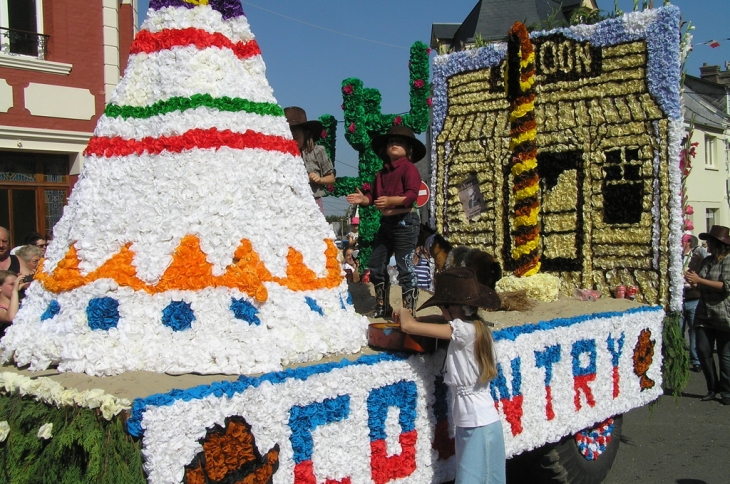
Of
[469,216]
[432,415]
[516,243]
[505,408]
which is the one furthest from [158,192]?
[469,216]

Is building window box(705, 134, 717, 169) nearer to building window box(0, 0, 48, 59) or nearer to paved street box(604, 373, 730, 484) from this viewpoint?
paved street box(604, 373, 730, 484)

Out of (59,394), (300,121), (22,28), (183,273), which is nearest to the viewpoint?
(59,394)

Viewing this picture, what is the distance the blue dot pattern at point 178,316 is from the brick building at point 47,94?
22.4ft

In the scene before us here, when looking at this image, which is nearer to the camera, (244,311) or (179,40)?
(244,311)

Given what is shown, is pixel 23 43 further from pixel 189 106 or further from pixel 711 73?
pixel 711 73

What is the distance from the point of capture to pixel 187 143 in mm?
3018

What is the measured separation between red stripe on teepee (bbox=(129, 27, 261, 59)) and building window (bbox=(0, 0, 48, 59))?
6.43 metres

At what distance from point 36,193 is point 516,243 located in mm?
6409

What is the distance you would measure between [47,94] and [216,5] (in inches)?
254

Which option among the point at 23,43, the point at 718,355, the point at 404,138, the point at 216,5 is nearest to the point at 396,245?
the point at 404,138

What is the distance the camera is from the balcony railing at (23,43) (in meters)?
8.55

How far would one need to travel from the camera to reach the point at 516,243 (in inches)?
247

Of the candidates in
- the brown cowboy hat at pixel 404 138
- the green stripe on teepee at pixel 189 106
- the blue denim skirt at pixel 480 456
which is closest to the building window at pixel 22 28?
the brown cowboy hat at pixel 404 138

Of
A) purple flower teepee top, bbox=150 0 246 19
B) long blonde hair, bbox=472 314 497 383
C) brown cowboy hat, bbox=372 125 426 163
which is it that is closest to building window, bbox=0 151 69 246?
brown cowboy hat, bbox=372 125 426 163
